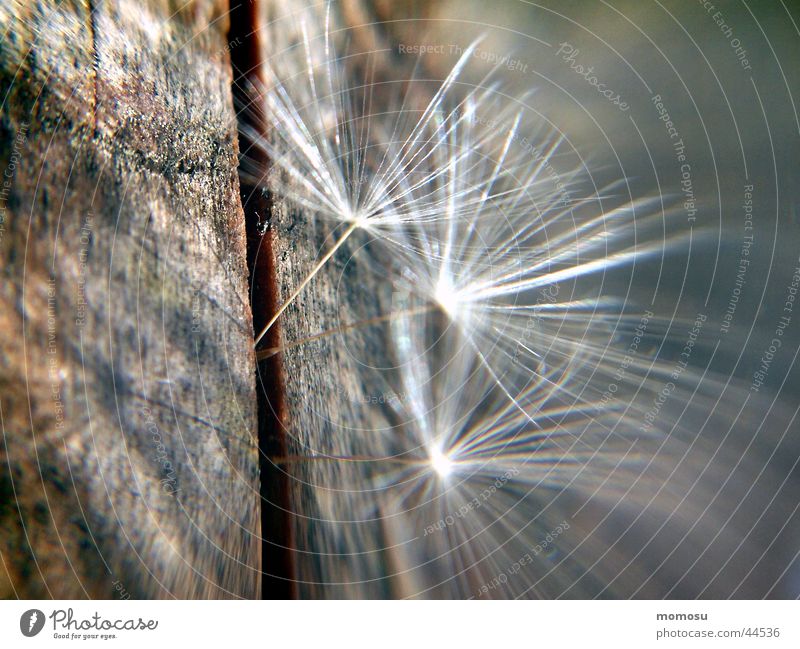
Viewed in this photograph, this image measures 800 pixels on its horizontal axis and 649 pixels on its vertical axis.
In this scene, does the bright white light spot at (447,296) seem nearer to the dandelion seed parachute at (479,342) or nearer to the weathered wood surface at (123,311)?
the dandelion seed parachute at (479,342)

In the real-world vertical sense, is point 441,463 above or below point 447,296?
below

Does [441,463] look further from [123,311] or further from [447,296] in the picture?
[123,311]

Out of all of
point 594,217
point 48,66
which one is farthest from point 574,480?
point 48,66
